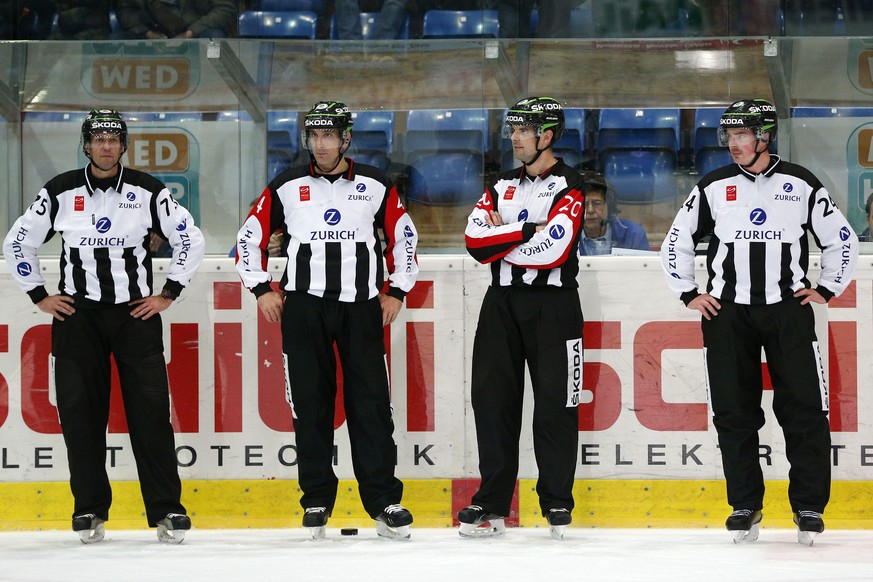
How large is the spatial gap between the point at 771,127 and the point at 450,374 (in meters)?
1.54

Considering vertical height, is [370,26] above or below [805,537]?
above

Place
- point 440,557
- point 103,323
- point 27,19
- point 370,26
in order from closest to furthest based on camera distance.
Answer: point 440,557 < point 103,323 < point 370,26 < point 27,19

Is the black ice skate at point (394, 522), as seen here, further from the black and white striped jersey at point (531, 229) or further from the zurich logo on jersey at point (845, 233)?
the zurich logo on jersey at point (845, 233)

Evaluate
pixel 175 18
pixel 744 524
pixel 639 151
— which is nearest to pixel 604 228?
pixel 639 151

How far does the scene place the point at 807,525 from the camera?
4.09 meters

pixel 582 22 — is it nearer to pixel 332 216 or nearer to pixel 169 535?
pixel 332 216

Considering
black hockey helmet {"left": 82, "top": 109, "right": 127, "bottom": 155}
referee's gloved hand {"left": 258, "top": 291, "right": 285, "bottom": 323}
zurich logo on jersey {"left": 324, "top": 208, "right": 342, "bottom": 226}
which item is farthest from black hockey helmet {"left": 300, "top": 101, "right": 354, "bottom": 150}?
black hockey helmet {"left": 82, "top": 109, "right": 127, "bottom": 155}

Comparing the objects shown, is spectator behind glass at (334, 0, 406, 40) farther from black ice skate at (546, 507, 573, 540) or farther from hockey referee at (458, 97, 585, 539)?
black ice skate at (546, 507, 573, 540)

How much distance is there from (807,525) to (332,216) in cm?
200

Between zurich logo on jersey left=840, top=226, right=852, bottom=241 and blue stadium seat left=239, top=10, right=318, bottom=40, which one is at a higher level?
blue stadium seat left=239, top=10, right=318, bottom=40

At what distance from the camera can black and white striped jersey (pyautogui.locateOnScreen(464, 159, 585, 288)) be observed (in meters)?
4.21

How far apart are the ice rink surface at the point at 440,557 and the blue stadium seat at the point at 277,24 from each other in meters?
4.47

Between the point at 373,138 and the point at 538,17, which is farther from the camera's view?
the point at 538,17

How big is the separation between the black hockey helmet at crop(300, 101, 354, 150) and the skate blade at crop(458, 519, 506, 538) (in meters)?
1.50
